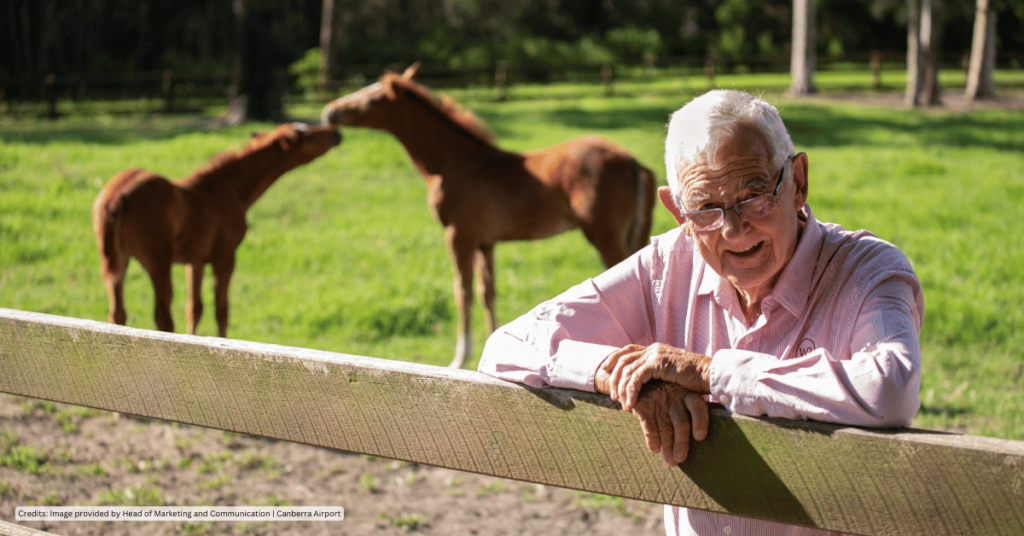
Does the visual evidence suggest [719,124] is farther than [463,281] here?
No

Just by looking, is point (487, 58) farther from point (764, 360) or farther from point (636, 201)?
point (764, 360)

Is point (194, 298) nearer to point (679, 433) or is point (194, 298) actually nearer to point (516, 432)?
point (516, 432)

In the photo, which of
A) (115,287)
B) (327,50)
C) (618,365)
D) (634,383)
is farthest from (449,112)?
(327,50)

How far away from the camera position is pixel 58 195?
419 inches

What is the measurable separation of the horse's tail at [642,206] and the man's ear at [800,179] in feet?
13.1

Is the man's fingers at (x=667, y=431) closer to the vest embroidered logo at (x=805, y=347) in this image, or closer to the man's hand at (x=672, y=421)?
the man's hand at (x=672, y=421)

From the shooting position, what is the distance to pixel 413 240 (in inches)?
372

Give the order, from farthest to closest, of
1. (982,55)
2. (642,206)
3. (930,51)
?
(982,55) < (930,51) < (642,206)

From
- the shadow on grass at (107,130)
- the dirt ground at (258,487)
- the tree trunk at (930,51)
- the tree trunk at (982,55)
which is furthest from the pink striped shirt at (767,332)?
the tree trunk at (982,55)

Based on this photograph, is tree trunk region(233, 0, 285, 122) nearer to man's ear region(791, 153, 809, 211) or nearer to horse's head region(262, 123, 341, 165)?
horse's head region(262, 123, 341, 165)

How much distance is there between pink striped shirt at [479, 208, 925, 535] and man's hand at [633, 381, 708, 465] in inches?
3.1

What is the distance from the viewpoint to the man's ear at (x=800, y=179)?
178cm

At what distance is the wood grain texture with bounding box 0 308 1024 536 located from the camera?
1198 millimetres

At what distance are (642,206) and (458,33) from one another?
27638mm
